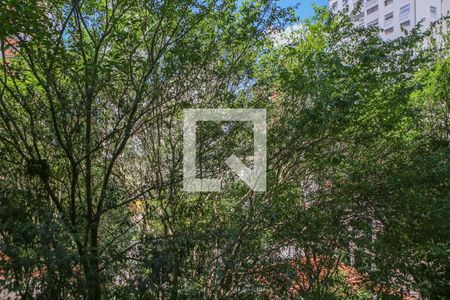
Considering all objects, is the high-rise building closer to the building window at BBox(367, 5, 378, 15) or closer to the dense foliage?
the building window at BBox(367, 5, 378, 15)

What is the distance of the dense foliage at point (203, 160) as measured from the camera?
101 inches

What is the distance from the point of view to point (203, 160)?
393 cm

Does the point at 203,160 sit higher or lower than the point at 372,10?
lower

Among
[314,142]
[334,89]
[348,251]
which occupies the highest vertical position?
[334,89]

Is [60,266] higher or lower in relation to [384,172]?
lower

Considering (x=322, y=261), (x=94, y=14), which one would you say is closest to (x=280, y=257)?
(x=322, y=261)

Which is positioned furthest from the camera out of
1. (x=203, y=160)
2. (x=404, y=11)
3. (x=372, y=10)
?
(x=372, y=10)

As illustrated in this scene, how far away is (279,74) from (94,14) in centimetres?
174

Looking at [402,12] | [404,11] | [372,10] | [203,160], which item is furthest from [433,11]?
[203,160]

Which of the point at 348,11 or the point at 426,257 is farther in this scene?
the point at 348,11

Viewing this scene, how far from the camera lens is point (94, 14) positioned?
3742 millimetres

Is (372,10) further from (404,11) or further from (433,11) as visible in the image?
(433,11)

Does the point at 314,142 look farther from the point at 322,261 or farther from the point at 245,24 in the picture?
the point at 245,24

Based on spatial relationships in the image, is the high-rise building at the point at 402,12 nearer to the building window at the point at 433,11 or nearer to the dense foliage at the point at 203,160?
the building window at the point at 433,11
